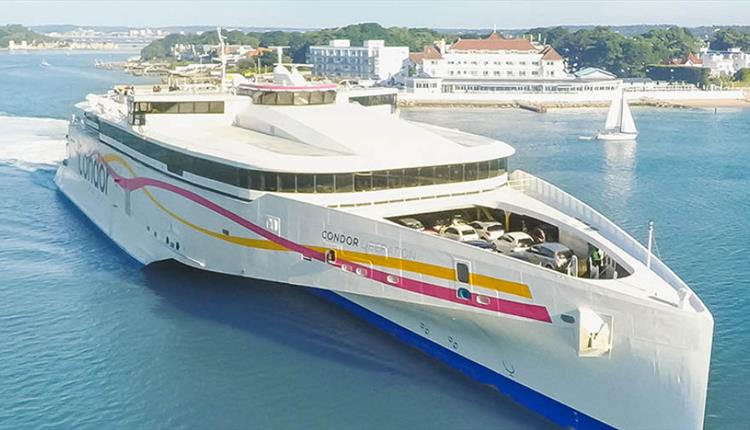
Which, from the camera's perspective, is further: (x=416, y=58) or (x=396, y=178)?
(x=416, y=58)

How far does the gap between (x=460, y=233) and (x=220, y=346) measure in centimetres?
655

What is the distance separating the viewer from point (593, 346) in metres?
15.4

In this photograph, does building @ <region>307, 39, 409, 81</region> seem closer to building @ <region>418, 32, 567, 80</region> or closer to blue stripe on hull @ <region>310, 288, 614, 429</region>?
building @ <region>418, 32, 567, 80</region>

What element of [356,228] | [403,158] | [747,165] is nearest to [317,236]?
[356,228]

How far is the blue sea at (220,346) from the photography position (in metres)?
17.5

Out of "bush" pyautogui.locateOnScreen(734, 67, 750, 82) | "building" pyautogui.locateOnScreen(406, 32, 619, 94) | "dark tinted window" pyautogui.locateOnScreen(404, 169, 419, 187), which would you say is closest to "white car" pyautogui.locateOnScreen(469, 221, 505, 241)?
"dark tinted window" pyautogui.locateOnScreen(404, 169, 419, 187)

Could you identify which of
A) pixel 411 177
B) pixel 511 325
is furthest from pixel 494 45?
pixel 511 325

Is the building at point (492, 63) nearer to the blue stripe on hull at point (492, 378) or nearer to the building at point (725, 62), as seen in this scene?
the building at point (725, 62)

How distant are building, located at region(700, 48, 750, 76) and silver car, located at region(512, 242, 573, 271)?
122665 mm

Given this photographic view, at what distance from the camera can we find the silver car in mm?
18094

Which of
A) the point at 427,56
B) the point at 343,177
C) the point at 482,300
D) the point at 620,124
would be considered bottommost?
the point at 620,124

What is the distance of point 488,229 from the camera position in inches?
810

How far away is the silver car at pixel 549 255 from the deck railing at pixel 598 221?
1047 millimetres

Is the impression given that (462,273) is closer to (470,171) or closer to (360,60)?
(470,171)
